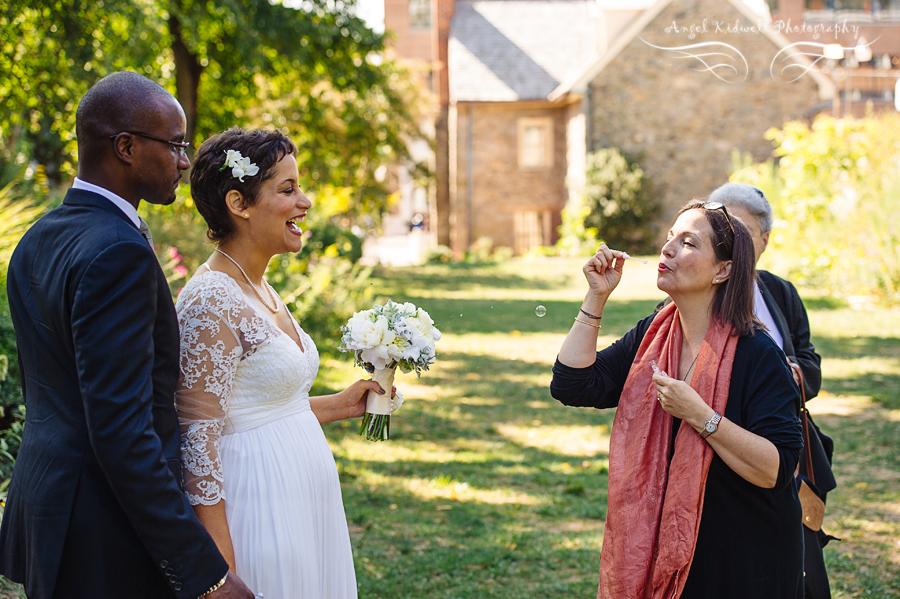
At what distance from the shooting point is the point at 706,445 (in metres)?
2.53

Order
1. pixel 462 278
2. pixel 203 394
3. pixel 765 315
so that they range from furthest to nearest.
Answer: pixel 462 278 < pixel 765 315 < pixel 203 394

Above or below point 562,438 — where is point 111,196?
above

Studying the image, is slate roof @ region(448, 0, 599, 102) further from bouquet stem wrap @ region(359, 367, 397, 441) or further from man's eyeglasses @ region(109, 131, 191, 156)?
man's eyeglasses @ region(109, 131, 191, 156)

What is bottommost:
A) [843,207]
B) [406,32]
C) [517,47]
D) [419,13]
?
[843,207]

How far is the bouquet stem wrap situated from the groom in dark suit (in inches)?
37.5

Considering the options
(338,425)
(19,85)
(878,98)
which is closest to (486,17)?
(878,98)

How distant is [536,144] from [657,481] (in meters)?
26.2

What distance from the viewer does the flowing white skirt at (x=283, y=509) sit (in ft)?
7.66

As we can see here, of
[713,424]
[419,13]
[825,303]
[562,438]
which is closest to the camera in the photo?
[713,424]

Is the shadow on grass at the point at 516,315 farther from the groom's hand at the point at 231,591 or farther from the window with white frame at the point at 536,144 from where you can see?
the window with white frame at the point at 536,144

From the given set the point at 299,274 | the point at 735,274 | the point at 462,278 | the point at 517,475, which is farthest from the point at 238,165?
the point at 462,278

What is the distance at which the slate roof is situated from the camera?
27.3 meters

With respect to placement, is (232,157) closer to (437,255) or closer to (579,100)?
(437,255)

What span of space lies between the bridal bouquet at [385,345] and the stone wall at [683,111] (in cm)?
2357
